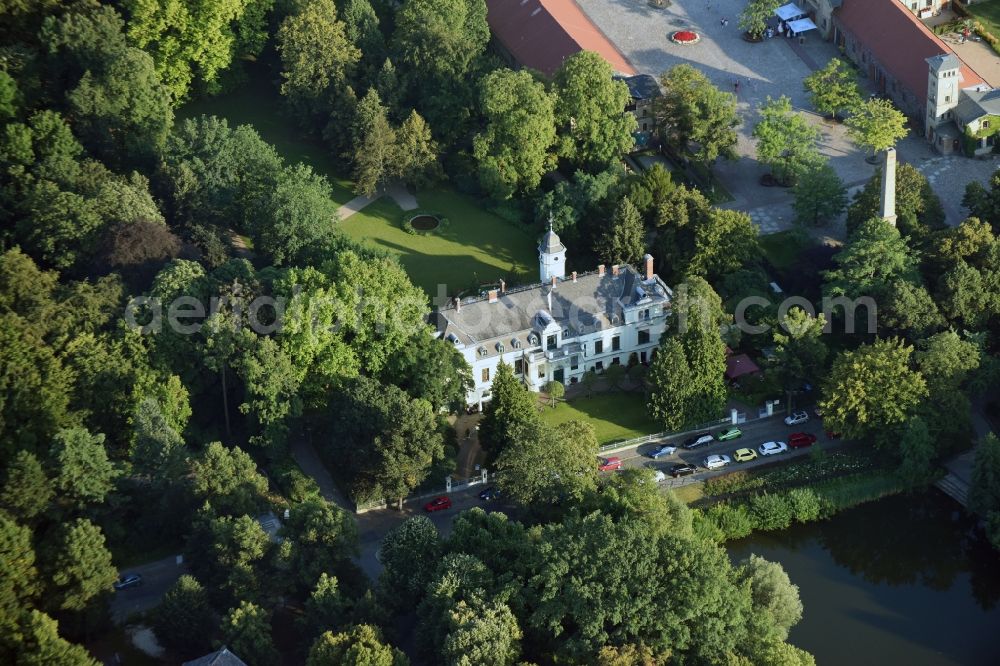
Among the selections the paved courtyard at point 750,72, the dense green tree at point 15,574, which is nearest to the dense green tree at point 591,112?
the paved courtyard at point 750,72

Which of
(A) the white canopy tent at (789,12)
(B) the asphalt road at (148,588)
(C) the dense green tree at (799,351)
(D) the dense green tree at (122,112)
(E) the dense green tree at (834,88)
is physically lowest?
(B) the asphalt road at (148,588)

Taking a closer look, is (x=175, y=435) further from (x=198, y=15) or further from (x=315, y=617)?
(x=198, y=15)

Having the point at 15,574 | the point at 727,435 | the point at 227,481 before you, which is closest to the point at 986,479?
the point at 727,435

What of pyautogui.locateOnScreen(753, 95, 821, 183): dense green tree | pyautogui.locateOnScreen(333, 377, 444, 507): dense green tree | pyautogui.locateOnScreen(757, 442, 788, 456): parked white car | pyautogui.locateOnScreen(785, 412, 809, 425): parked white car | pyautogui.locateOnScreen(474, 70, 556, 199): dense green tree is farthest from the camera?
pyautogui.locateOnScreen(753, 95, 821, 183): dense green tree

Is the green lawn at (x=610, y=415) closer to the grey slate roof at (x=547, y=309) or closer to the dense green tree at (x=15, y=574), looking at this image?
the grey slate roof at (x=547, y=309)

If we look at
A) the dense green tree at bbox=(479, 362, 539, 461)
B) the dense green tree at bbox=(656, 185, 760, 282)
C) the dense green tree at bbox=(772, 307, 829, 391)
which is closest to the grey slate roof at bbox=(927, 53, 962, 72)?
the dense green tree at bbox=(656, 185, 760, 282)

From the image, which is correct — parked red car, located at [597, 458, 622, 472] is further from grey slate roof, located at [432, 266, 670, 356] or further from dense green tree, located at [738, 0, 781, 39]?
dense green tree, located at [738, 0, 781, 39]
